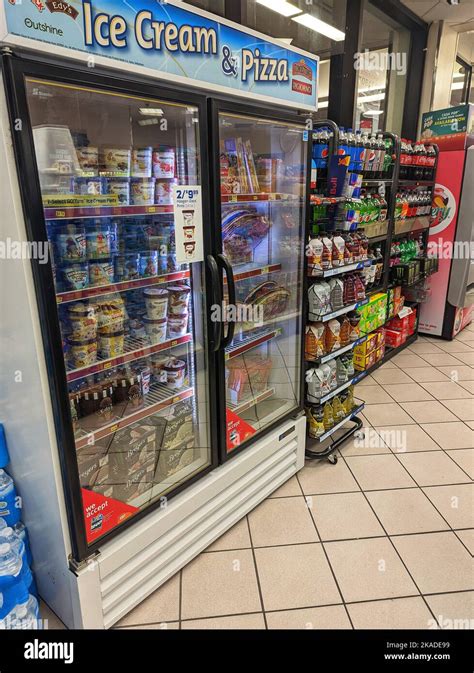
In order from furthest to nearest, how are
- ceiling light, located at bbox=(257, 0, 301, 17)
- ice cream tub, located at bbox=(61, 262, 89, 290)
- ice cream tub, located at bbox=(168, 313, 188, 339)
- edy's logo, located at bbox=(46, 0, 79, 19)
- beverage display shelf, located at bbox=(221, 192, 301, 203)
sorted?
1. ceiling light, located at bbox=(257, 0, 301, 17)
2. ice cream tub, located at bbox=(168, 313, 188, 339)
3. beverage display shelf, located at bbox=(221, 192, 301, 203)
4. ice cream tub, located at bbox=(61, 262, 89, 290)
5. edy's logo, located at bbox=(46, 0, 79, 19)

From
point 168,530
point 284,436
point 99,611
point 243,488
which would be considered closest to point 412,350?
point 284,436

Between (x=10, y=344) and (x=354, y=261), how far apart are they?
2.09 m

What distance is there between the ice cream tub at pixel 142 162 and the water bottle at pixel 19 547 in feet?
5.18

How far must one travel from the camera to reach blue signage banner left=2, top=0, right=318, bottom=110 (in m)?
1.27

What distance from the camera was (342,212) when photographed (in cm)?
289

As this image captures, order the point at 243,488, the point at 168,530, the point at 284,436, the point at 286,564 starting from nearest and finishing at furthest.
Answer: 1. the point at 168,530
2. the point at 286,564
3. the point at 243,488
4. the point at 284,436

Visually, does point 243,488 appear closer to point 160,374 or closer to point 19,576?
point 160,374

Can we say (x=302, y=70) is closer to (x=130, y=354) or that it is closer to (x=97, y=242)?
(x=97, y=242)

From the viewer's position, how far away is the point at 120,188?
73.0 inches

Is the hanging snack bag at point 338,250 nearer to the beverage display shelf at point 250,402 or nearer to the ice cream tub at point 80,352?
the beverage display shelf at point 250,402

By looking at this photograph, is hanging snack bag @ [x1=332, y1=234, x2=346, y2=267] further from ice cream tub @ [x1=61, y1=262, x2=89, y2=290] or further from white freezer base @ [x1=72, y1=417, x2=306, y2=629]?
ice cream tub @ [x1=61, y1=262, x2=89, y2=290]

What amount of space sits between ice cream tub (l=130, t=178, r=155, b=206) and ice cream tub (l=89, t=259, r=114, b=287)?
300mm

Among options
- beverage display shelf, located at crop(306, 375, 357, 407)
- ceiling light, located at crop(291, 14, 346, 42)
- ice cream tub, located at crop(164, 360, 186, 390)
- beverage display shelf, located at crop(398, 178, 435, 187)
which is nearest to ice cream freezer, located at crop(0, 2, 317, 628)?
ice cream tub, located at crop(164, 360, 186, 390)
